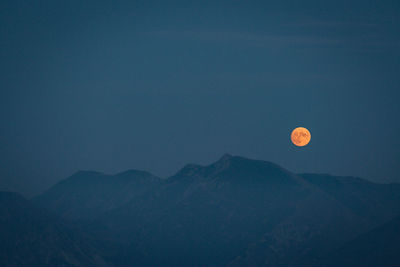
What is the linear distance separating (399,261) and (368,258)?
13740 mm

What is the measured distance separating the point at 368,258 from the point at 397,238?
13.5m

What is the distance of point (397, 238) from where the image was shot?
200m

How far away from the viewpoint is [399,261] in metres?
186

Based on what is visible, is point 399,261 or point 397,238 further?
point 397,238

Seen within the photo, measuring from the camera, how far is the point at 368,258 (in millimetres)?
197250

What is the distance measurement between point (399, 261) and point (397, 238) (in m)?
15.9
